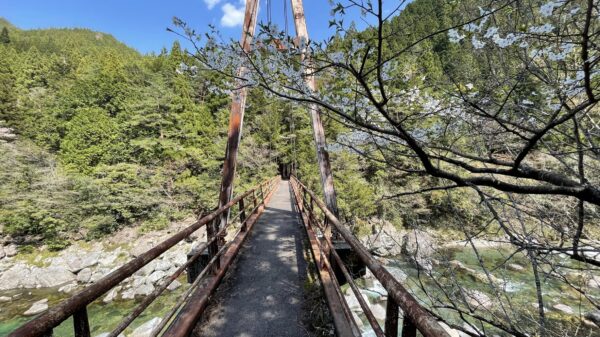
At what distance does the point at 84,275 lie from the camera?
1310cm

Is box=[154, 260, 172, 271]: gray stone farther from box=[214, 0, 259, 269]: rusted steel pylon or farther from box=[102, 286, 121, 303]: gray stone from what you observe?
box=[214, 0, 259, 269]: rusted steel pylon

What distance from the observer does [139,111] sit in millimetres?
20719

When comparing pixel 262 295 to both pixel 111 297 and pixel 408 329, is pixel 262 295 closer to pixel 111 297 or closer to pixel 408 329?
pixel 408 329

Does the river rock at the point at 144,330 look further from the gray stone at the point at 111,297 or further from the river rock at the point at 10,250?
the river rock at the point at 10,250

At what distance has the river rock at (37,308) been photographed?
9.81 meters

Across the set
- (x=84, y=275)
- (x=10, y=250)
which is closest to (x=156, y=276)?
(x=84, y=275)

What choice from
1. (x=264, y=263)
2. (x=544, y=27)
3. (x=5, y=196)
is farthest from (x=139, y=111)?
(x=544, y=27)

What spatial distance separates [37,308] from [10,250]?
9.17m

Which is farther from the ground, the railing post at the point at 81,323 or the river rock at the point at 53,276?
the railing post at the point at 81,323

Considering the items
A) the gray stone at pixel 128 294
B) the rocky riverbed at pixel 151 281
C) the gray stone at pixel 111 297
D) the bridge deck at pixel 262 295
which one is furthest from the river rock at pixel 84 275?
the bridge deck at pixel 262 295

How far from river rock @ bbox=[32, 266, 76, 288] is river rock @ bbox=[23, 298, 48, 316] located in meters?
1.79

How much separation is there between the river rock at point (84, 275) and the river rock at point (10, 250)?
5.94 meters

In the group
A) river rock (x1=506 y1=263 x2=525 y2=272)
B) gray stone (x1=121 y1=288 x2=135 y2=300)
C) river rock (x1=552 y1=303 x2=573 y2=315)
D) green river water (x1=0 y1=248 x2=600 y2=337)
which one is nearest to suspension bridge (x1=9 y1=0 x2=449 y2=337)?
green river water (x1=0 y1=248 x2=600 y2=337)

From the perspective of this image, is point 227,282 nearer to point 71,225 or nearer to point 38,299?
point 38,299
